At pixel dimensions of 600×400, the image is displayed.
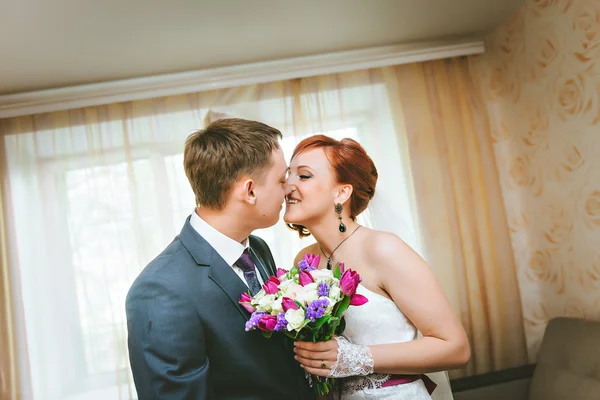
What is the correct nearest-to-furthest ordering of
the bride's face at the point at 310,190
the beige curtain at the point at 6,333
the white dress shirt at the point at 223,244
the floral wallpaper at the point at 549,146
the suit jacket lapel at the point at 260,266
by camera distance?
the white dress shirt at the point at 223,244 < the suit jacket lapel at the point at 260,266 < the bride's face at the point at 310,190 < the floral wallpaper at the point at 549,146 < the beige curtain at the point at 6,333

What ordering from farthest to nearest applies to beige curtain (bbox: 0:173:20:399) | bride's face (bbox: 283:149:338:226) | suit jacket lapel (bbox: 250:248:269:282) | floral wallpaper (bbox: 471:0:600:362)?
beige curtain (bbox: 0:173:20:399), floral wallpaper (bbox: 471:0:600:362), bride's face (bbox: 283:149:338:226), suit jacket lapel (bbox: 250:248:269:282)

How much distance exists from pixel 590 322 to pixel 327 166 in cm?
204

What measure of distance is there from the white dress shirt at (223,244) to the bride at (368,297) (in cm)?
40

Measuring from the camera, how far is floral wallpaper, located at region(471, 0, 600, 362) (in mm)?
3141

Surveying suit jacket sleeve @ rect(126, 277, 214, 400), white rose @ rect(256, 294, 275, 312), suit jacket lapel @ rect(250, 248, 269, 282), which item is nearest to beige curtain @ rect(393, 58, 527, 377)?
suit jacket lapel @ rect(250, 248, 269, 282)

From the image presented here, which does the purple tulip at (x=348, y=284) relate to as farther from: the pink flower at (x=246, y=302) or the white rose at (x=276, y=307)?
the pink flower at (x=246, y=302)

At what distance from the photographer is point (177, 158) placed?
160 inches

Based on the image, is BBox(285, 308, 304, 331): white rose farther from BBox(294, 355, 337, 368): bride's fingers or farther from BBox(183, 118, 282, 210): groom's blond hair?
BBox(183, 118, 282, 210): groom's blond hair

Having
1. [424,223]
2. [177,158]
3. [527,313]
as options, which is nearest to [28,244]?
[177,158]

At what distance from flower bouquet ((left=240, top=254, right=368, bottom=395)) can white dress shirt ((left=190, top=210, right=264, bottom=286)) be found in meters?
0.24

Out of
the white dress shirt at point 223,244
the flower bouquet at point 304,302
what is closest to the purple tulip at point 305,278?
the flower bouquet at point 304,302

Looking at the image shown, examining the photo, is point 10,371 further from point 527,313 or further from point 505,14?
point 505,14

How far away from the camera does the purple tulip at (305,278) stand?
1.81m

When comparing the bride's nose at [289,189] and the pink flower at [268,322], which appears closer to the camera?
the pink flower at [268,322]
